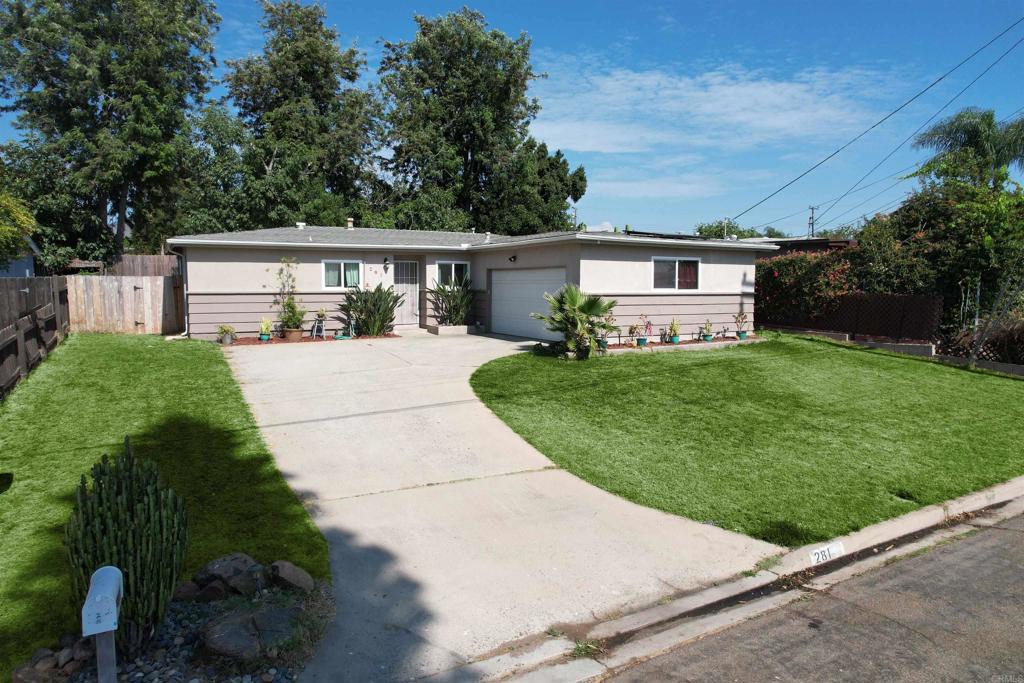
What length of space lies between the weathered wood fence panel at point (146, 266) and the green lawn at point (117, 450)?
13037mm

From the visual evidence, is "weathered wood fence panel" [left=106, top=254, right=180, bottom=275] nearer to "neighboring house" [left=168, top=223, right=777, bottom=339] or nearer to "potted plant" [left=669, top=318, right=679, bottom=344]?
"neighboring house" [left=168, top=223, right=777, bottom=339]

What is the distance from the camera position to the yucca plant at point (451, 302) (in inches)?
694

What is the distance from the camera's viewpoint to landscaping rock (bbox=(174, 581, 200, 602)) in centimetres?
375

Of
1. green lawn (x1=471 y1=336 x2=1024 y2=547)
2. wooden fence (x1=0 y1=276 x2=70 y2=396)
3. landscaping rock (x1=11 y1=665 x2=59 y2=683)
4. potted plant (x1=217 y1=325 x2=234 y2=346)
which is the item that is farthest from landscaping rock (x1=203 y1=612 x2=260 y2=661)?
potted plant (x1=217 y1=325 x2=234 y2=346)

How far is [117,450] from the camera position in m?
6.57

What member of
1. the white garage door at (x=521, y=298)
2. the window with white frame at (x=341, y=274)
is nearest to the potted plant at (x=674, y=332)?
the white garage door at (x=521, y=298)

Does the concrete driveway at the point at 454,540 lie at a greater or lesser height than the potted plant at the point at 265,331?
lesser

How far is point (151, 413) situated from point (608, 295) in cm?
940

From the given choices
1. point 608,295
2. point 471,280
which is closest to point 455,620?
point 608,295

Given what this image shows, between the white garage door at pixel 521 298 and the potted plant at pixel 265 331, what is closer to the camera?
the white garage door at pixel 521 298

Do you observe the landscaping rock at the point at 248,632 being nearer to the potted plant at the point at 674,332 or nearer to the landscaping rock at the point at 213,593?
the landscaping rock at the point at 213,593

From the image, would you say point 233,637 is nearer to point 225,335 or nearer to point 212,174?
point 225,335

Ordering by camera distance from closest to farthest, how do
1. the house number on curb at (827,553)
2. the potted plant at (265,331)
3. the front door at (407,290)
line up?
the house number on curb at (827,553) → the potted plant at (265,331) → the front door at (407,290)

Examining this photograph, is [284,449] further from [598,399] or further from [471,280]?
[471,280]
